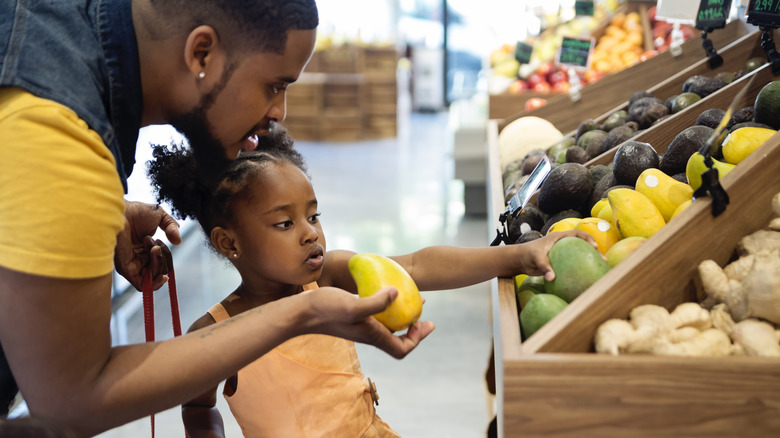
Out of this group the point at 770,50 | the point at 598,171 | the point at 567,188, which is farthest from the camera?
the point at 770,50

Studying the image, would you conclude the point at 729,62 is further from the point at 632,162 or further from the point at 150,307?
the point at 150,307

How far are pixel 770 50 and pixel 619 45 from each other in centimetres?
281

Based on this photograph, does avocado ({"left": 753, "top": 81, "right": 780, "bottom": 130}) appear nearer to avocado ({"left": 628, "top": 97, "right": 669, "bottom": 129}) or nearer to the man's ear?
avocado ({"left": 628, "top": 97, "right": 669, "bottom": 129})

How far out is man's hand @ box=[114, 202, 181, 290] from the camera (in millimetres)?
1463

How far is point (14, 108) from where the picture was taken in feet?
2.89

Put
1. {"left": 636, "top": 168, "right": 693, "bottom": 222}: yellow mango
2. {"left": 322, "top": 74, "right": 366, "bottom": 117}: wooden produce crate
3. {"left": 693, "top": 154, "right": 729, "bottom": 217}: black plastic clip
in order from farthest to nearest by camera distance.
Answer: {"left": 322, "top": 74, "right": 366, "bottom": 117}: wooden produce crate
{"left": 636, "top": 168, "right": 693, "bottom": 222}: yellow mango
{"left": 693, "top": 154, "right": 729, "bottom": 217}: black plastic clip

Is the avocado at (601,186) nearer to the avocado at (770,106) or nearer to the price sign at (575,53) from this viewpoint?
the avocado at (770,106)

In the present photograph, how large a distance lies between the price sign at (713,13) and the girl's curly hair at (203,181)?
5.66 feet

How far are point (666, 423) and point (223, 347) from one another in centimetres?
65

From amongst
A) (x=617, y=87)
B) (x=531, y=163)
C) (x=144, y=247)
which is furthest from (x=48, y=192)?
(x=617, y=87)

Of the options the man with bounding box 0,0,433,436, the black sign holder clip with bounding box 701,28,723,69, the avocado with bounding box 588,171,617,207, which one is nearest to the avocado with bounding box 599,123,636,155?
the avocado with bounding box 588,171,617,207

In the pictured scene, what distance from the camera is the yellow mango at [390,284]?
118cm

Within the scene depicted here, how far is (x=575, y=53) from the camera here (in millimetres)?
3916

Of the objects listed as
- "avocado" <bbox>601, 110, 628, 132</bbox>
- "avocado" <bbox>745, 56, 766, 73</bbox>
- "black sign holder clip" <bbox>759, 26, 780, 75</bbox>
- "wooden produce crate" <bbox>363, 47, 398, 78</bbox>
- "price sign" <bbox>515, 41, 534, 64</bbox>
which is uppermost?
"black sign holder clip" <bbox>759, 26, 780, 75</bbox>
